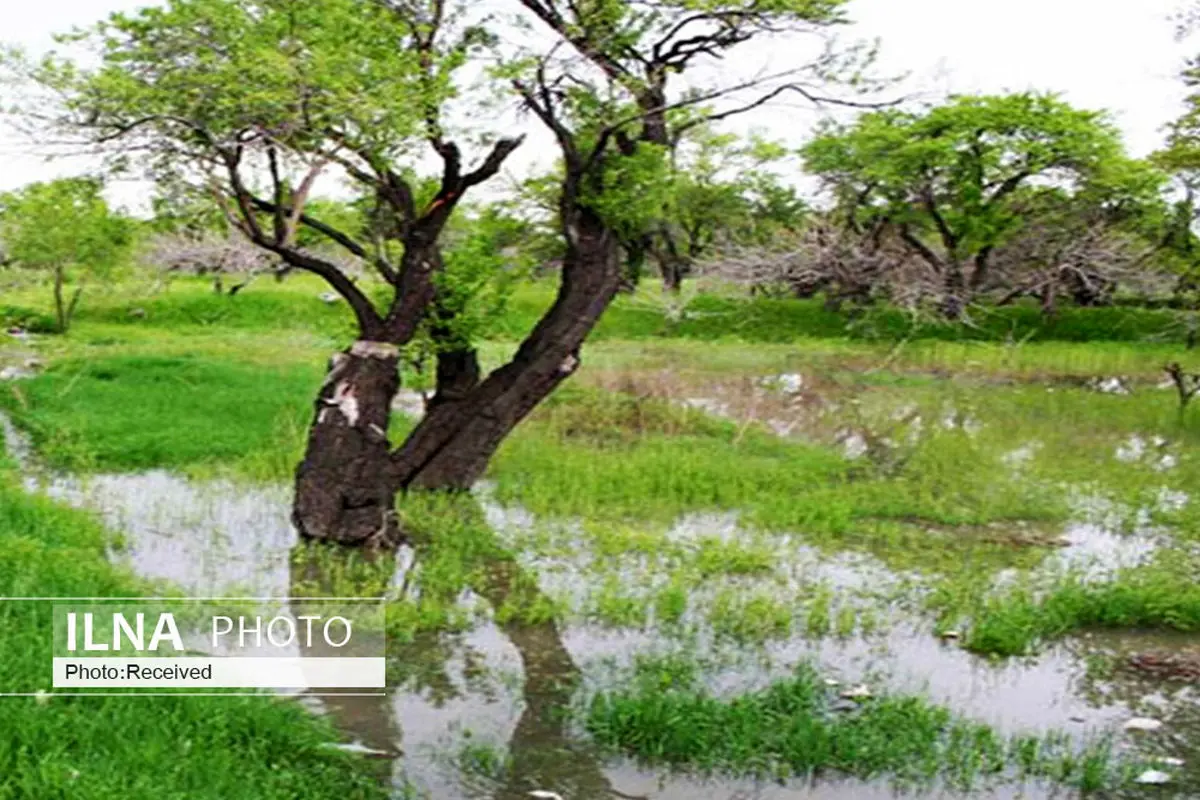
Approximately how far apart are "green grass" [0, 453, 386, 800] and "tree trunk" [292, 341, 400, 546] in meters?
3.34

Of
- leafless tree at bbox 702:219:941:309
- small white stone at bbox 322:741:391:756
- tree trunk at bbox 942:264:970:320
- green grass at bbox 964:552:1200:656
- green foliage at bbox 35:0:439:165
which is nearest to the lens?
small white stone at bbox 322:741:391:756

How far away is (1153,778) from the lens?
651 centimetres

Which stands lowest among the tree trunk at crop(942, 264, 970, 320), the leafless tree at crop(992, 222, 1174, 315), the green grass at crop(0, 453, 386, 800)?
the green grass at crop(0, 453, 386, 800)

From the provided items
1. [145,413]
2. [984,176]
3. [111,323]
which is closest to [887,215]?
[984,176]

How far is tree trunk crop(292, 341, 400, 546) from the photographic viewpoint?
1041 centimetres

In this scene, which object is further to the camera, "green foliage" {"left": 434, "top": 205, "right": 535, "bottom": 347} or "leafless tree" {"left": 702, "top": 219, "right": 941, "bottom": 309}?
"leafless tree" {"left": 702, "top": 219, "right": 941, "bottom": 309}

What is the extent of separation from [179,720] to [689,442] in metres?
11.2

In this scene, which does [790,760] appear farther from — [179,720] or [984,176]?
[984,176]

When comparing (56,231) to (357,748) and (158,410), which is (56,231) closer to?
(158,410)

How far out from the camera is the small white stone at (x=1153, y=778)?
650cm

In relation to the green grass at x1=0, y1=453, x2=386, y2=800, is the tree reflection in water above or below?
below

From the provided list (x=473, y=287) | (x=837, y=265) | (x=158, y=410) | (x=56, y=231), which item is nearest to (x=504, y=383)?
(x=473, y=287)

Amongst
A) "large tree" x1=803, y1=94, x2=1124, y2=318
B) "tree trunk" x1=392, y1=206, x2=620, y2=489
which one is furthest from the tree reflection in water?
"large tree" x1=803, y1=94, x2=1124, y2=318

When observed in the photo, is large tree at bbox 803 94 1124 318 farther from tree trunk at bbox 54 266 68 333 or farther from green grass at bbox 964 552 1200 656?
green grass at bbox 964 552 1200 656
